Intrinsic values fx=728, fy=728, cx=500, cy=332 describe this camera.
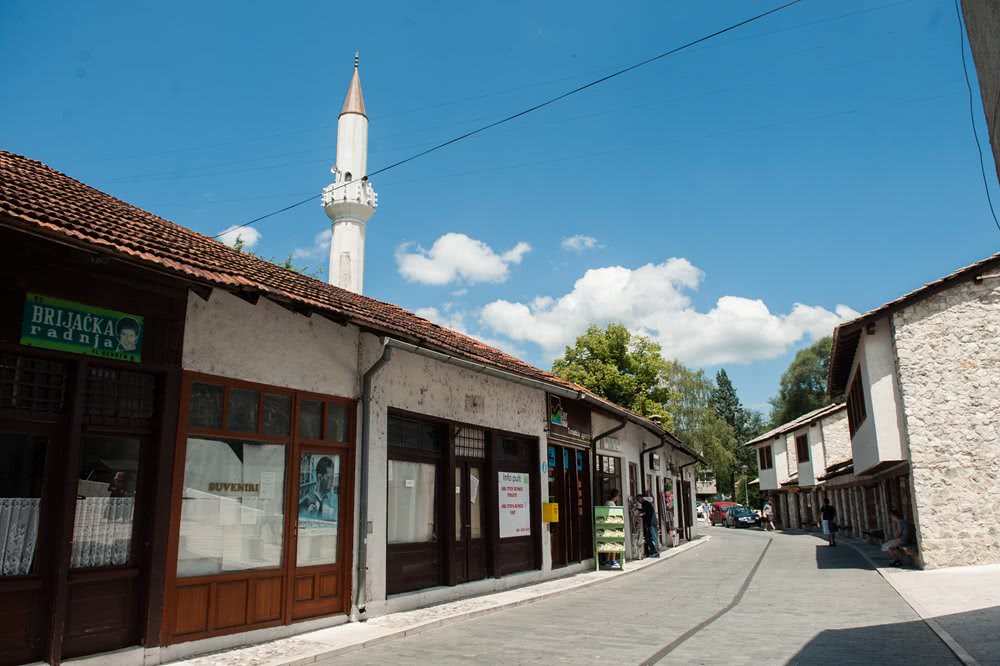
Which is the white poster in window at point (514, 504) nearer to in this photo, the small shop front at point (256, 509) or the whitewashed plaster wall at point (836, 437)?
the small shop front at point (256, 509)

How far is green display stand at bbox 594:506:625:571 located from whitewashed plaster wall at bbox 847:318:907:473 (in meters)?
6.61

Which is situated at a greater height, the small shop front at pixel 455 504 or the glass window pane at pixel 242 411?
the glass window pane at pixel 242 411

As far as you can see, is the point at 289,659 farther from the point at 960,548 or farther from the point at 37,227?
the point at 960,548

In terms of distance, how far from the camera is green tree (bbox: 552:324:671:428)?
4753 cm

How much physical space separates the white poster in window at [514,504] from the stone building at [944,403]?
934 centimetres

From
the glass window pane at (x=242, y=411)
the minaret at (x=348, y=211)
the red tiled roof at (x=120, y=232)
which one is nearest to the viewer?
the red tiled roof at (x=120, y=232)

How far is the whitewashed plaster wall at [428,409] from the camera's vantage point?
9.88m

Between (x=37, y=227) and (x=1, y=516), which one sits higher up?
(x=37, y=227)

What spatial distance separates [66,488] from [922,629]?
31.8 ft

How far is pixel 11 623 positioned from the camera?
19.1ft

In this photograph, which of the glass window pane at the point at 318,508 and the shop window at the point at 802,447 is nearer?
the glass window pane at the point at 318,508

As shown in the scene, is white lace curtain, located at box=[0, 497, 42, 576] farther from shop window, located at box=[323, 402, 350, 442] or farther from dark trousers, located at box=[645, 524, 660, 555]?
dark trousers, located at box=[645, 524, 660, 555]

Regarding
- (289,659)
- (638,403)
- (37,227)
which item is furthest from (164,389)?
(638,403)

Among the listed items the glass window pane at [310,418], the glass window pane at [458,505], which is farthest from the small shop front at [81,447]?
the glass window pane at [458,505]
